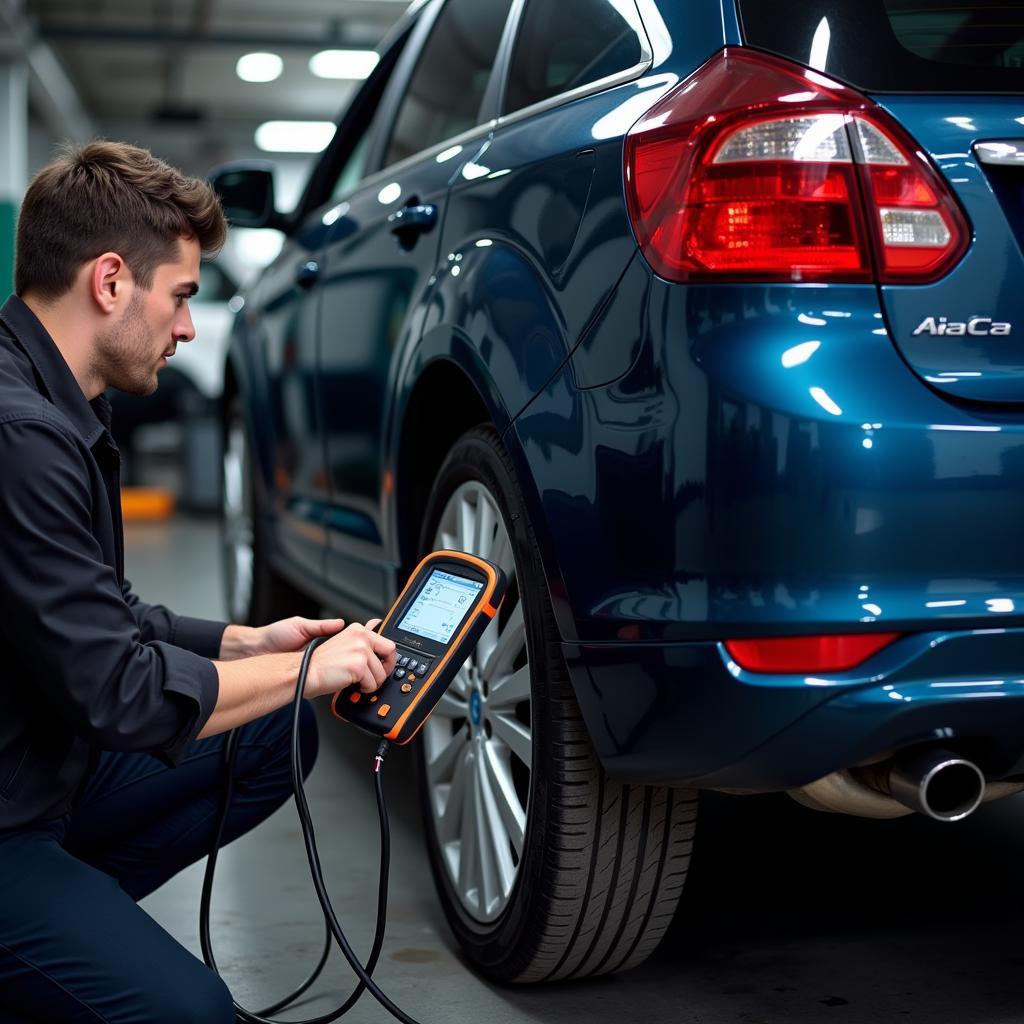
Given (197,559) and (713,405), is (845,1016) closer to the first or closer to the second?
(713,405)

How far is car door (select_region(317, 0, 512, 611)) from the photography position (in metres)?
2.33

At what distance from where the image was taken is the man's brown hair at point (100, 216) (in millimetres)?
1597

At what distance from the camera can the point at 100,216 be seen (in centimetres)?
159

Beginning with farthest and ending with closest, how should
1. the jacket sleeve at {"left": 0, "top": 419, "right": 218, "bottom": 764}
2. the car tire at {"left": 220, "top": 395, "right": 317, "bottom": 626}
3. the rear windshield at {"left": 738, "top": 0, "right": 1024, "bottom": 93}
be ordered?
the car tire at {"left": 220, "top": 395, "right": 317, "bottom": 626} → the rear windshield at {"left": 738, "top": 0, "right": 1024, "bottom": 93} → the jacket sleeve at {"left": 0, "top": 419, "right": 218, "bottom": 764}

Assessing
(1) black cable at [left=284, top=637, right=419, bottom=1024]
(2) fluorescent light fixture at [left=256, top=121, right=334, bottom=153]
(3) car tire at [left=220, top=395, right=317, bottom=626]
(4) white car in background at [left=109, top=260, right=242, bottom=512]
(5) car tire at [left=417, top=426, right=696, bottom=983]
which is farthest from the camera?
(2) fluorescent light fixture at [left=256, top=121, right=334, bottom=153]

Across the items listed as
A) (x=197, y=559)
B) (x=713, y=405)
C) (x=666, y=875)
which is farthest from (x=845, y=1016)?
(x=197, y=559)

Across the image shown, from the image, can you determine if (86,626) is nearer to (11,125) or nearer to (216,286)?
(216,286)

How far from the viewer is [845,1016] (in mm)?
1833

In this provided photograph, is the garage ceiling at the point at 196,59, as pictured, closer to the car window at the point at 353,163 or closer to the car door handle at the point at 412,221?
the car window at the point at 353,163

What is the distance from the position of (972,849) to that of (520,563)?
1182mm

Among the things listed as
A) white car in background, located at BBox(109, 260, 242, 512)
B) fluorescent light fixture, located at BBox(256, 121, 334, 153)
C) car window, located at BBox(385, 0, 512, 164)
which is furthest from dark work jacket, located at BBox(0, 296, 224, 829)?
fluorescent light fixture, located at BBox(256, 121, 334, 153)

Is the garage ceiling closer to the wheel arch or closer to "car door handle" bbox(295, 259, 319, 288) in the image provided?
"car door handle" bbox(295, 259, 319, 288)

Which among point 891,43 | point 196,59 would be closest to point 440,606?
point 891,43

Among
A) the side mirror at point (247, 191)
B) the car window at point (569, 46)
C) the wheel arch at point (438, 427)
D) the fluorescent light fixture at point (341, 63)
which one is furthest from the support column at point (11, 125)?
the car window at point (569, 46)
